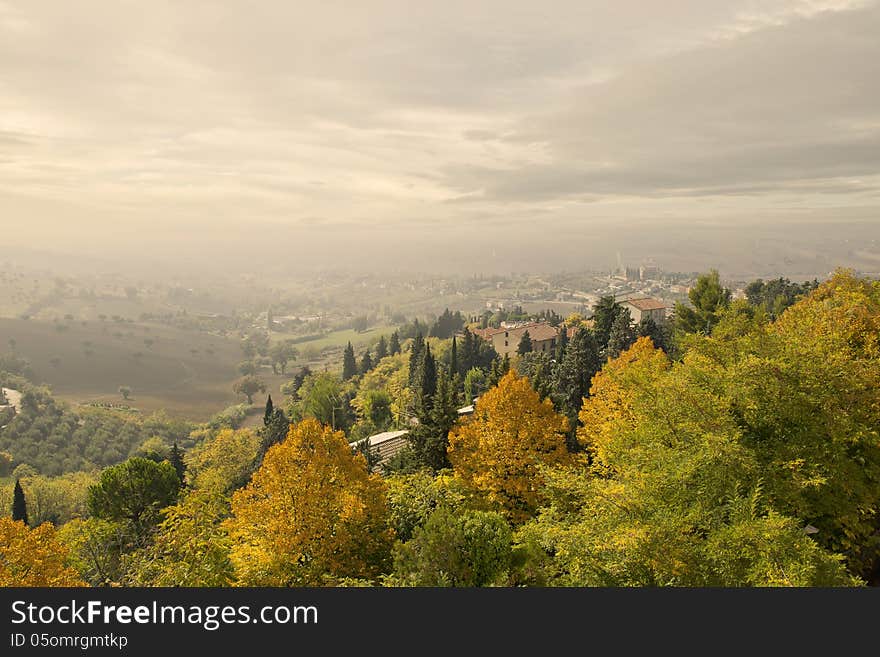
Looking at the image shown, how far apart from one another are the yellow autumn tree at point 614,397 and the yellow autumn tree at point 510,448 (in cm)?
246

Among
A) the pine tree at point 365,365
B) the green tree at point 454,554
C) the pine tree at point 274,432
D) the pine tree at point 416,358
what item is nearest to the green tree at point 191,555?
the green tree at point 454,554

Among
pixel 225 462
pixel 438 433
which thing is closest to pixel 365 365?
pixel 225 462

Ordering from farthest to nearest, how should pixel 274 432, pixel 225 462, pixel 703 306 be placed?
pixel 225 462, pixel 274 432, pixel 703 306

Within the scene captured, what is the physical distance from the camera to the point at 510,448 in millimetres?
25344

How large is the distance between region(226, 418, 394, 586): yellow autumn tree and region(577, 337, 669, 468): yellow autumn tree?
11.0 metres

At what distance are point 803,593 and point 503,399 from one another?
18.2 metres

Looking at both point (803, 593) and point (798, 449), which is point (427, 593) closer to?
point (803, 593)

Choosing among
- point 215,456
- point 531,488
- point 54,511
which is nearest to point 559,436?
point 531,488

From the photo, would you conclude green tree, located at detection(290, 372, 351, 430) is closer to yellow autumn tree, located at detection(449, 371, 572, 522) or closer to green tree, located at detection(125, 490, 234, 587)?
yellow autumn tree, located at detection(449, 371, 572, 522)

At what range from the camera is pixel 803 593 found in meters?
8.21

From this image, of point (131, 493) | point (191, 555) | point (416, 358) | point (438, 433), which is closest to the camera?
point (191, 555)

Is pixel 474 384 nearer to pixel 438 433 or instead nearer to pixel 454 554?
pixel 438 433

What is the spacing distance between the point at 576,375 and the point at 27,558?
3674 cm

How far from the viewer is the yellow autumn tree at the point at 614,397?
76.8ft
